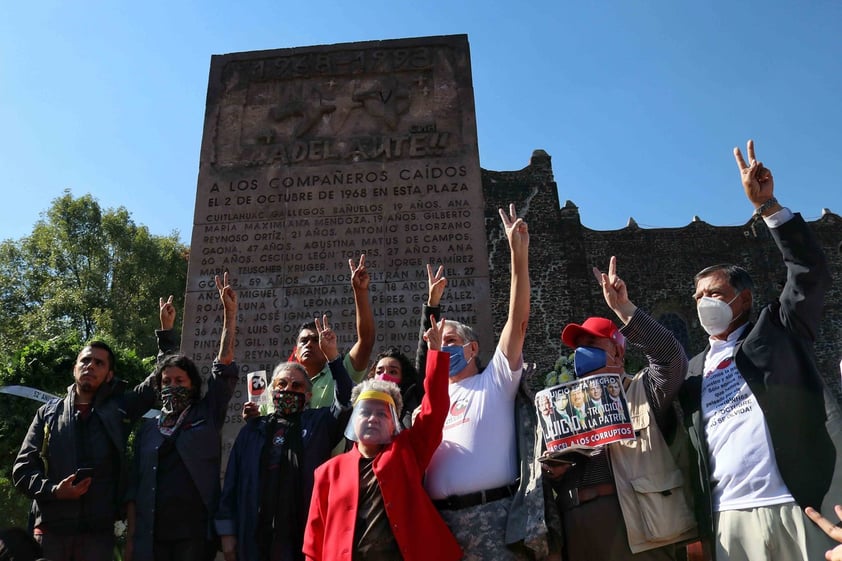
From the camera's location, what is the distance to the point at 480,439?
3.48 metres

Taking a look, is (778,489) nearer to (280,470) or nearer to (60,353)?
(280,470)

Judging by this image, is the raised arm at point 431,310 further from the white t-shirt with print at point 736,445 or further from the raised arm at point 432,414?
the white t-shirt with print at point 736,445

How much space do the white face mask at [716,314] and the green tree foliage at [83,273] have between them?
23.3 meters

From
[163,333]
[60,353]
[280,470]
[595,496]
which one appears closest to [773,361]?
[595,496]

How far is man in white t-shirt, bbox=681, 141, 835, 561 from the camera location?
3092 millimetres

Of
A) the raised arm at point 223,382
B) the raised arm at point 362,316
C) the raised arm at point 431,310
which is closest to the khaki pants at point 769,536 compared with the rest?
the raised arm at point 431,310

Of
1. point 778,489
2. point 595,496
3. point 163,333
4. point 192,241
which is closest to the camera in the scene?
point 778,489

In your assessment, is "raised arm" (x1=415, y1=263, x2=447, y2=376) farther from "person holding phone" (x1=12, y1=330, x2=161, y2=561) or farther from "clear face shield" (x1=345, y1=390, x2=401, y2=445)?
"person holding phone" (x1=12, y1=330, x2=161, y2=561)

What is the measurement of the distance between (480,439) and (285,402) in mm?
1115

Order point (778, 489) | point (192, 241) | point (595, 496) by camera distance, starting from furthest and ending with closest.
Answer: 1. point (192, 241)
2. point (595, 496)
3. point (778, 489)

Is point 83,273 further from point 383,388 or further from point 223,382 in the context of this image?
point 383,388

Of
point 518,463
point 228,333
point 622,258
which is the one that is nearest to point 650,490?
point 518,463

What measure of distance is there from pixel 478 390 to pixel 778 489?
139cm

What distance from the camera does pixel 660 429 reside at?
11.6 ft
